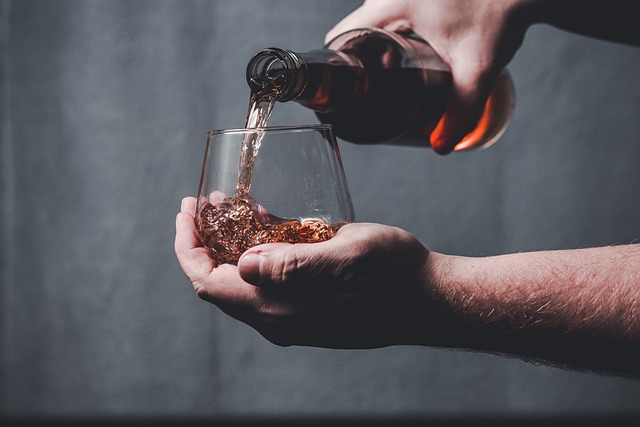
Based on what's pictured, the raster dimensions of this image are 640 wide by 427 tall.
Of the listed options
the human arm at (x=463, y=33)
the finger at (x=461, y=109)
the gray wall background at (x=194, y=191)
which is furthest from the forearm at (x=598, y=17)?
the gray wall background at (x=194, y=191)

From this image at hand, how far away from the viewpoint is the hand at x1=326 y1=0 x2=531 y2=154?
3.96ft

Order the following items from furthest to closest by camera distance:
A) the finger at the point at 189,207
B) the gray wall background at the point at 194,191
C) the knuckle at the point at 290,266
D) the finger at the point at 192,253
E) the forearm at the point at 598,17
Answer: the gray wall background at the point at 194,191 < the forearm at the point at 598,17 < the finger at the point at 189,207 < the finger at the point at 192,253 < the knuckle at the point at 290,266

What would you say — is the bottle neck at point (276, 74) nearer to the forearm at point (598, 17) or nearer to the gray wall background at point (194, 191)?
the forearm at point (598, 17)

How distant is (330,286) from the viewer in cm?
85

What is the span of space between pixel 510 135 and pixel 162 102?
114cm

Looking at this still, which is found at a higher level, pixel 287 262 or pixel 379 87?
pixel 379 87

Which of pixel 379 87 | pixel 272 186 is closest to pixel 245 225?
pixel 272 186

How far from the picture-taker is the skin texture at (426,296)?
2.71 feet

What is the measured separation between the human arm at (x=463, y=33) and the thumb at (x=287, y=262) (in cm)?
50

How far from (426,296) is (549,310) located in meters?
0.17

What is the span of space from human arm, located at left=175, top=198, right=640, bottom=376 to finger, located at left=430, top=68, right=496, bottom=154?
302mm

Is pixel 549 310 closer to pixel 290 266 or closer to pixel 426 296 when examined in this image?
pixel 426 296

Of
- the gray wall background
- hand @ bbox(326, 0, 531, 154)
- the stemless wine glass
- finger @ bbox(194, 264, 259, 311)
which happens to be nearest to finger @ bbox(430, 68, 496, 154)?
hand @ bbox(326, 0, 531, 154)

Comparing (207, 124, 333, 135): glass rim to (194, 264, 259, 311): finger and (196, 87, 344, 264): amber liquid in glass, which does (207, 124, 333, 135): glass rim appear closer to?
(196, 87, 344, 264): amber liquid in glass
